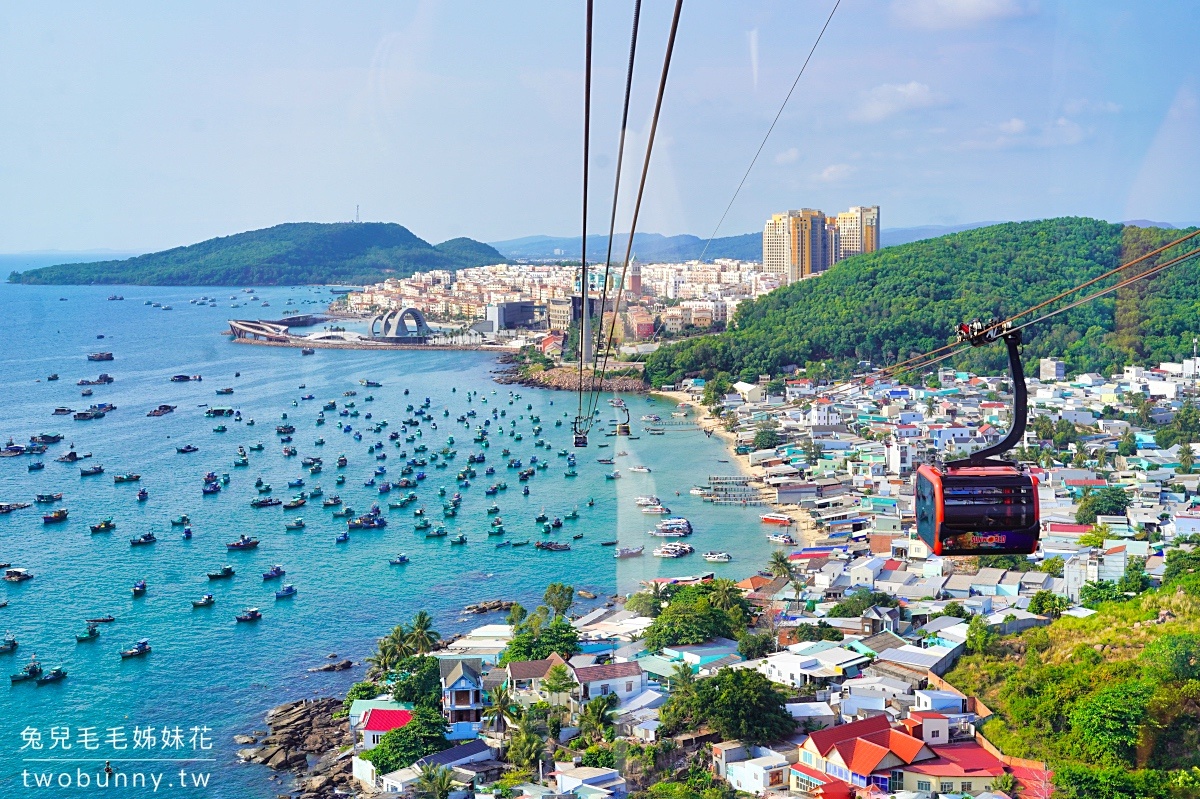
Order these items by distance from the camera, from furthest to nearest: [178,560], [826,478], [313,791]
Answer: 1. [826,478]
2. [178,560]
3. [313,791]

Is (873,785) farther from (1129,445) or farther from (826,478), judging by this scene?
(1129,445)

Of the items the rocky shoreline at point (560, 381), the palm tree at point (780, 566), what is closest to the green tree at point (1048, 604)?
the palm tree at point (780, 566)

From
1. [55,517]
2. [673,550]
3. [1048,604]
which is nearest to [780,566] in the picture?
[673,550]

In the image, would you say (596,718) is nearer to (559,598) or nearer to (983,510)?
(559,598)

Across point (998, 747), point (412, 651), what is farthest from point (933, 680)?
point (412, 651)

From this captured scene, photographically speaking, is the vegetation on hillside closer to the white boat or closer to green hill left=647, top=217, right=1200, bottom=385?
the white boat

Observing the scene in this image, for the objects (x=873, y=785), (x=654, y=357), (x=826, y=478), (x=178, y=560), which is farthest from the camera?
(x=654, y=357)

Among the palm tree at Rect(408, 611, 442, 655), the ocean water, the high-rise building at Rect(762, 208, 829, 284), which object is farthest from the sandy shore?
the high-rise building at Rect(762, 208, 829, 284)
